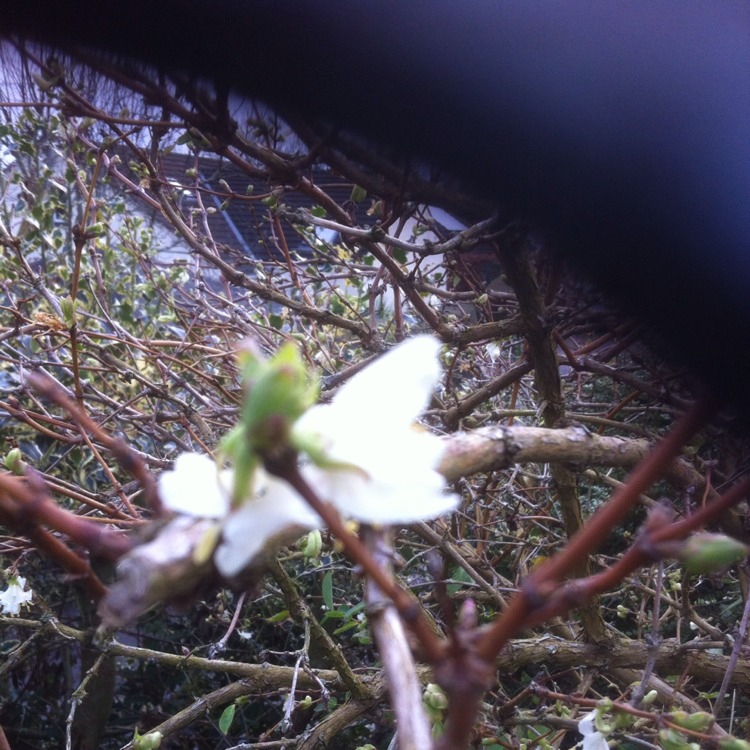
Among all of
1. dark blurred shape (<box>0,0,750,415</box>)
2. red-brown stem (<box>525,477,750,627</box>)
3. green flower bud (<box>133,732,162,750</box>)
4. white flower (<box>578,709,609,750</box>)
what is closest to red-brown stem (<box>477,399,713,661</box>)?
red-brown stem (<box>525,477,750,627</box>)

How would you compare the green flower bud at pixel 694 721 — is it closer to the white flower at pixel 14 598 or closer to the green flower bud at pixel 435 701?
the green flower bud at pixel 435 701

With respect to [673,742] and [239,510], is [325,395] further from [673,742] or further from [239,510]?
[239,510]

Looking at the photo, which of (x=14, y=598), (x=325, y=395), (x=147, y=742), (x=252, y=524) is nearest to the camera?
(x=252, y=524)

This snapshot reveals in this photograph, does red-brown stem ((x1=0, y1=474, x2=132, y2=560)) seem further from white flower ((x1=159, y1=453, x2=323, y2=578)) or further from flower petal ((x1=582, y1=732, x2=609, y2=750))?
flower petal ((x1=582, y1=732, x2=609, y2=750))

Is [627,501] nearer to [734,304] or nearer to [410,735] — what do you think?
[410,735]

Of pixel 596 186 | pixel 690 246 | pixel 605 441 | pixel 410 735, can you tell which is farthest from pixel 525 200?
pixel 410 735

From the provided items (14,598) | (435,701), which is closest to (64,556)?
(435,701)
